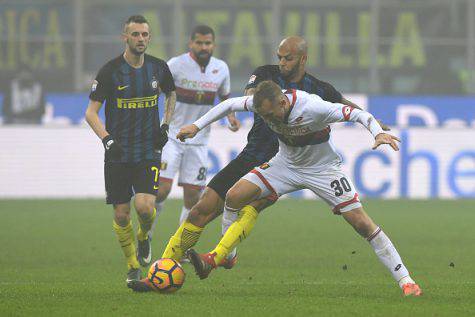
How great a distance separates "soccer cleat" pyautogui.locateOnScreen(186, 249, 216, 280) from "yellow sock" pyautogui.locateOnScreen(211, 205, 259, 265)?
7 cm

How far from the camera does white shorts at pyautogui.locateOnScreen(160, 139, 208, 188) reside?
39.0 feet

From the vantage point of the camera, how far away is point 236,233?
8.38m

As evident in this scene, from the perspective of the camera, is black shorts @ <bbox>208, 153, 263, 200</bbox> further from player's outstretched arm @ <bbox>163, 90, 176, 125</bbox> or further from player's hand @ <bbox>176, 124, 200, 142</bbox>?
player's hand @ <bbox>176, 124, 200, 142</bbox>

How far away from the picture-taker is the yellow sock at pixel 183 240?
8781mm

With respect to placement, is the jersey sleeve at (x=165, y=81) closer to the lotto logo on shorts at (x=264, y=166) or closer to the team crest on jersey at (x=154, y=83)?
the team crest on jersey at (x=154, y=83)

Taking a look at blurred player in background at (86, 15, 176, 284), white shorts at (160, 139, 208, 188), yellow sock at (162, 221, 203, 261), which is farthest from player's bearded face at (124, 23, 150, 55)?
white shorts at (160, 139, 208, 188)

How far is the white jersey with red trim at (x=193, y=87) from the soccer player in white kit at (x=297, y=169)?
319cm

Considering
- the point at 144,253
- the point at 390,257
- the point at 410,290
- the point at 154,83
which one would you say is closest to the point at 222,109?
the point at 154,83

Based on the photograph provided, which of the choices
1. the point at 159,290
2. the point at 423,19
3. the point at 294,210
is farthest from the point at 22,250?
the point at 423,19

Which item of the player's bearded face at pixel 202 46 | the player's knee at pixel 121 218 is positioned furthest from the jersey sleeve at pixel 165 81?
the player's bearded face at pixel 202 46

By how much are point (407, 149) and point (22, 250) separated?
9769mm

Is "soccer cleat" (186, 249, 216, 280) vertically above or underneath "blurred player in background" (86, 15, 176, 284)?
underneath

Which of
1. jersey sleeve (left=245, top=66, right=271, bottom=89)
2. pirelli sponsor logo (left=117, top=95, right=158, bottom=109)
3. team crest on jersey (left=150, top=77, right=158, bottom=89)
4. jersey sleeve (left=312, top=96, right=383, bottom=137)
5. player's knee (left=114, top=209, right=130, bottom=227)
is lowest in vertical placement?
player's knee (left=114, top=209, right=130, bottom=227)

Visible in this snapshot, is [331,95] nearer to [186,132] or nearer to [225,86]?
[186,132]
